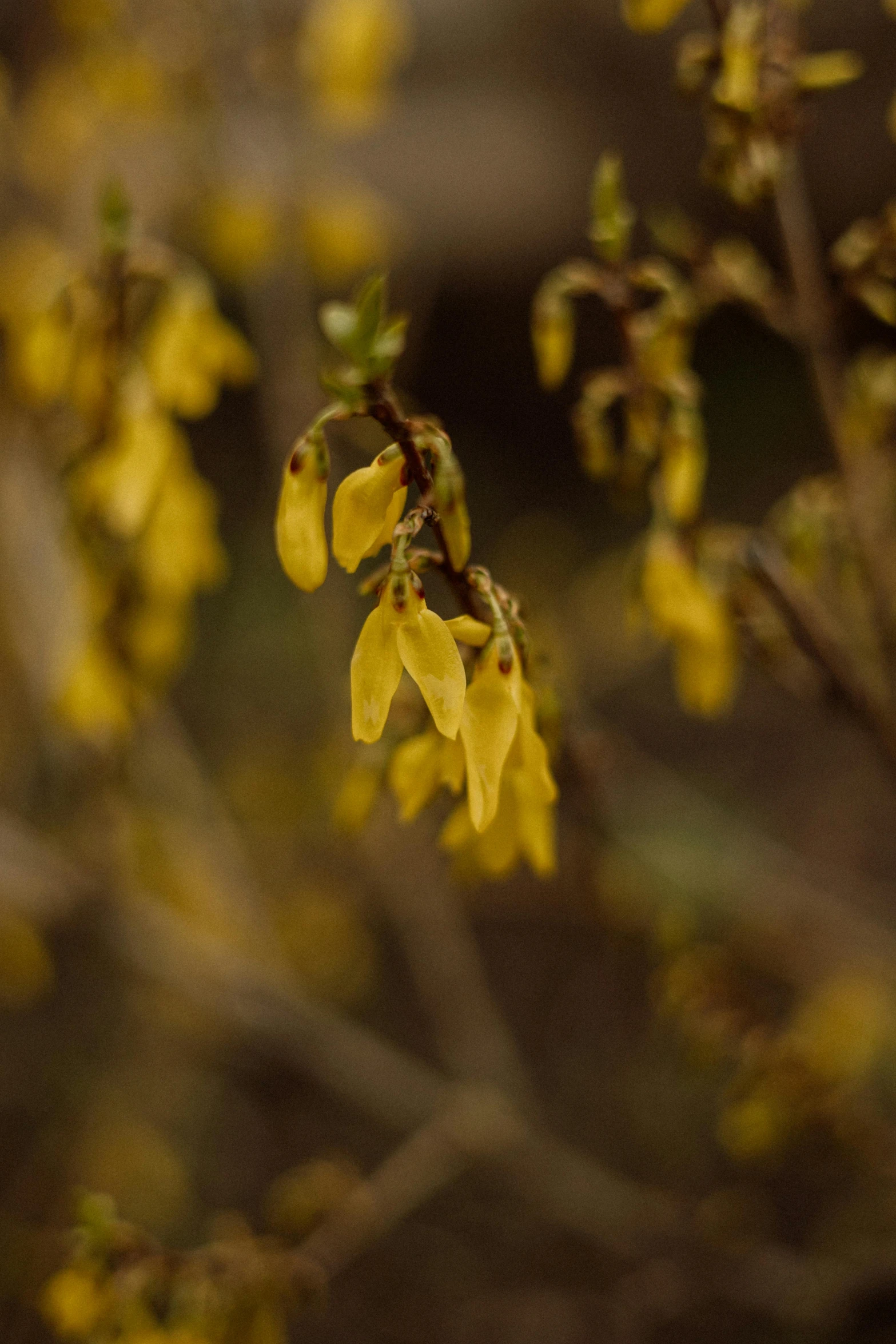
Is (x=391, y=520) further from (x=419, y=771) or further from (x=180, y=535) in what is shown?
(x=180, y=535)

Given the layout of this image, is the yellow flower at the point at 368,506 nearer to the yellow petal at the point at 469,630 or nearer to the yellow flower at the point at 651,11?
the yellow petal at the point at 469,630

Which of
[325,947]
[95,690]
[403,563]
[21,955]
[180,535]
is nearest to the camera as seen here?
[403,563]

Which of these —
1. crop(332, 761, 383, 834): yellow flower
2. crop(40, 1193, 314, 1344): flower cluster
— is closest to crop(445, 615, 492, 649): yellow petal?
crop(332, 761, 383, 834): yellow flower

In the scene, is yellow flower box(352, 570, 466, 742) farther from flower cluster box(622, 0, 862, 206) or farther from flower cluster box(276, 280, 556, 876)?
flower cluster box(622, 0, 862, 206)

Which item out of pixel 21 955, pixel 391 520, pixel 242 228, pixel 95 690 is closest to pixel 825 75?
pixel 391 520

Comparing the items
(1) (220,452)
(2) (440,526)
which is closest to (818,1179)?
(2) (440,526)
